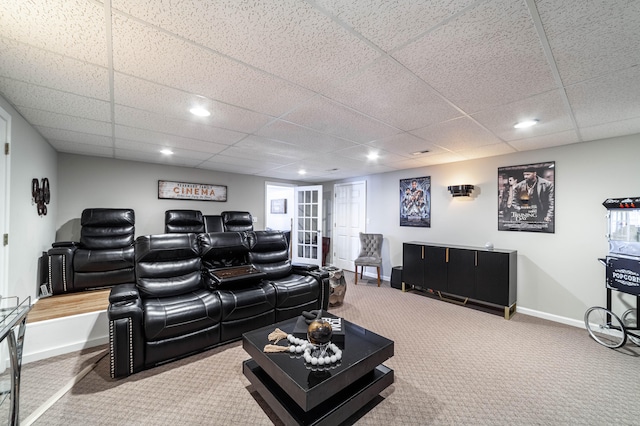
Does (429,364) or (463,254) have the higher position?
(463,254)

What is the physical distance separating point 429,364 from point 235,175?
16.9 feet

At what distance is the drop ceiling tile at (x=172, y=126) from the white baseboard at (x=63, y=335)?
2.03 metres

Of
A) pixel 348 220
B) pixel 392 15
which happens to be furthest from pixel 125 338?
pixel 348 220

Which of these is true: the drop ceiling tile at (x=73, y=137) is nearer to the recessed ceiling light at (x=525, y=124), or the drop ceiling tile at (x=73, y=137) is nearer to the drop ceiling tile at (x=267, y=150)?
the drop ceiling tile at (x=267, y=150)

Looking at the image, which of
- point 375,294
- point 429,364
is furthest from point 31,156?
point 375,294

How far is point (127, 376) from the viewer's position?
2.13m

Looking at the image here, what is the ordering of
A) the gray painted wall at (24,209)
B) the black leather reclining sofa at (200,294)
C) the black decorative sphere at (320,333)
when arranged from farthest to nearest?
the gray painted wall at (24,209), the black leather reclining sofa at (200,294), the black decorative sphere at (320,333)

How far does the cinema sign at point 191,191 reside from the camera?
16.3 feet

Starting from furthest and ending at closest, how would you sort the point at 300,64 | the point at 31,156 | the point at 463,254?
the point at 463,254
the point at 31,156
the point at 300,64

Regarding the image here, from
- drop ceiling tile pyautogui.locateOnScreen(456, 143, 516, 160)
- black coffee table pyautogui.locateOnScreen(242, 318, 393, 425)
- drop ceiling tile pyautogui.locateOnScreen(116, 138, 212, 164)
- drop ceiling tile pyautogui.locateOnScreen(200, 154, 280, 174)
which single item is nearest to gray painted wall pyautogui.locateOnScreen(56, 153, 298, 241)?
drop ceiling tile pyautogui.locateOnScreen(200, 154, 280, 174)

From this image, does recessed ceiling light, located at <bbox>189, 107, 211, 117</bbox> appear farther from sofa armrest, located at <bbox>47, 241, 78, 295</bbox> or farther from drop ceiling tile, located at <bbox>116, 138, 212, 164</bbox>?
sofa armrest, located at <bbox>47, 241, 78, 295</bbox>

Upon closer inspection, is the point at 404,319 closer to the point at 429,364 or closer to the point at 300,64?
the point at 429,364

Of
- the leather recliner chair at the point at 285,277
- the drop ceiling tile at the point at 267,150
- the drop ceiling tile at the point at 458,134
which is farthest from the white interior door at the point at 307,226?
the drop ceiling tile at the point at 458,134

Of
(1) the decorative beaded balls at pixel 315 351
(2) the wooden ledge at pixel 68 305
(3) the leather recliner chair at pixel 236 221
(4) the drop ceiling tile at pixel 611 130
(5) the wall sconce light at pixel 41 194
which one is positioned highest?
(4) the drop ceiling tile at pixel 611 130
